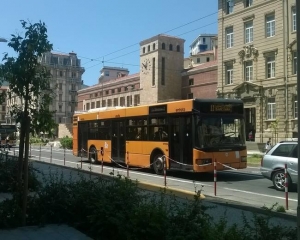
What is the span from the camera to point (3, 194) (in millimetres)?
10375

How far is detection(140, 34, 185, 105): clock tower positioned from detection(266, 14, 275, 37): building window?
28.7m

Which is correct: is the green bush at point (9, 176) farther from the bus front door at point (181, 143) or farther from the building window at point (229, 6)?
the building window at point (229, 6)

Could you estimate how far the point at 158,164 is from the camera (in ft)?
57.9

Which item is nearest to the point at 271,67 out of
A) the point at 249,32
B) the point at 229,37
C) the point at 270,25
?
the point at 270,25

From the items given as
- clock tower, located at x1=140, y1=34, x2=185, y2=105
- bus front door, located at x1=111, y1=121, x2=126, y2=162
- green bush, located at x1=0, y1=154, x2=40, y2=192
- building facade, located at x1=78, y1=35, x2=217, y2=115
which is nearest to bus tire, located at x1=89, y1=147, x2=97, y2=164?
bus front door, located at x1=111, y1=121, x2=126, y2=162

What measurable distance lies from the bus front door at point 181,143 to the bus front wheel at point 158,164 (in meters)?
0.98

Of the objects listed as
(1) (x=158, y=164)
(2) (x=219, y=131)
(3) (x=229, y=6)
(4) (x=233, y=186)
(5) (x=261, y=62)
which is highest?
(3) (x=229, y=6)

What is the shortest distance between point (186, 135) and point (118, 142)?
5951 mm

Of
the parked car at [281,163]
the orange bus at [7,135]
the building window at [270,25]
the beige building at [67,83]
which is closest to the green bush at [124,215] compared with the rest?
the parked car at [281,163]

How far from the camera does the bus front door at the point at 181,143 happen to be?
15547 mm

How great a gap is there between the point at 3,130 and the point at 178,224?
48.6m

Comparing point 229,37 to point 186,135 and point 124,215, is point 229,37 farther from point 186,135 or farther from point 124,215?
point 124,215

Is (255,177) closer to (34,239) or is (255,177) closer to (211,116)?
(211,116)

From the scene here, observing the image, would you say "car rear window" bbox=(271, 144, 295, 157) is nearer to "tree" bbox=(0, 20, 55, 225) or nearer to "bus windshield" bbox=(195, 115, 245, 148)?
"bus windshield" bbox=(195, 115, 245, 148)
